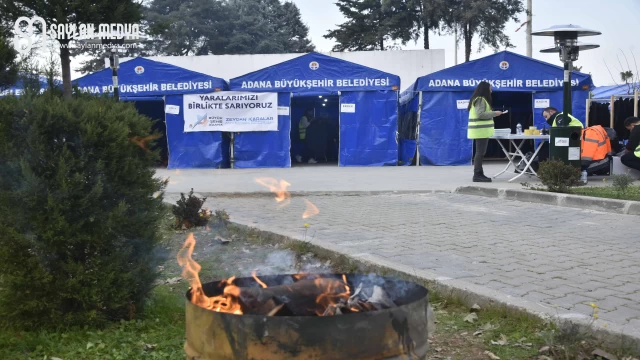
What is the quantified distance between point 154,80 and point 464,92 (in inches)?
382

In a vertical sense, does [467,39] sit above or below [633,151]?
above

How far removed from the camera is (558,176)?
9523mm

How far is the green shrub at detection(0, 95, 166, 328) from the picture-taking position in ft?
11.2

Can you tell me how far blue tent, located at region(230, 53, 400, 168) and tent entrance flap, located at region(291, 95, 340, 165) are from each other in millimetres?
3540

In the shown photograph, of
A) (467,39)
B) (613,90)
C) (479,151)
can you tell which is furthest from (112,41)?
(467,39)

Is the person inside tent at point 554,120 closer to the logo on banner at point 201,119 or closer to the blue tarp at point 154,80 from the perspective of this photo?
the blue tarp at point 154,80

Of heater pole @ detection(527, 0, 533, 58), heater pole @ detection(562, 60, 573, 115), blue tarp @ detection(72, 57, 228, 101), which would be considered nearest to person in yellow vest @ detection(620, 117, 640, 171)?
heater pole @ detection(562, 60, 573, 115)

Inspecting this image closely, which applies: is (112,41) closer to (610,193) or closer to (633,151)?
(610,193)

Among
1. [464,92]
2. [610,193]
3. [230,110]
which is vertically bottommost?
[610,193]

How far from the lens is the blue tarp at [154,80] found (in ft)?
60.1

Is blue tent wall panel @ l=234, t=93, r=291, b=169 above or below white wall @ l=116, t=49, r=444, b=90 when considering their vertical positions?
below

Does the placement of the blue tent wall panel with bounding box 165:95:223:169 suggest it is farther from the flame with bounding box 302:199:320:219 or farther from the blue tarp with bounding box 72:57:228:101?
the flame with bounding box 302:199:320:219

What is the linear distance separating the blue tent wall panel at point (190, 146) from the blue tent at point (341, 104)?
26.5 inches

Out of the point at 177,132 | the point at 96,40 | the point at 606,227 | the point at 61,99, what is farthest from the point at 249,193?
the point at 177,132
